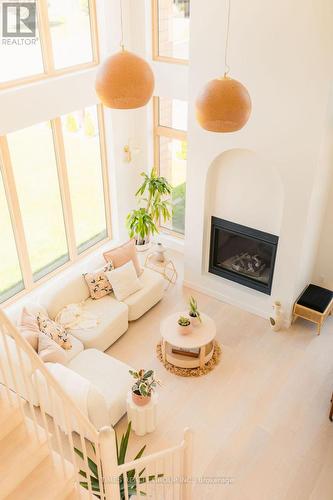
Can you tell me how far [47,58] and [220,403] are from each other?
5.02 meters

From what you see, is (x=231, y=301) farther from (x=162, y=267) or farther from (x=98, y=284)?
(x=98, y=284)

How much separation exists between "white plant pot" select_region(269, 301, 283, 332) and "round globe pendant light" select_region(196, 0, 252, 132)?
4160 millimetres

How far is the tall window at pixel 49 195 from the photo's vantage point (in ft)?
21.9

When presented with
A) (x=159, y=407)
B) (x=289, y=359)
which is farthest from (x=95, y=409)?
(x=289, y=359)

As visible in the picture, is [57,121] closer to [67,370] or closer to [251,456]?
[67,370]

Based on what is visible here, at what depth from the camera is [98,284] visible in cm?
703

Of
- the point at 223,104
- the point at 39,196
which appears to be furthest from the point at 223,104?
the point at 39,196

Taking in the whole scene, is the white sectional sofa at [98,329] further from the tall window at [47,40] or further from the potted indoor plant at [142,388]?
the tall window at [47,40]

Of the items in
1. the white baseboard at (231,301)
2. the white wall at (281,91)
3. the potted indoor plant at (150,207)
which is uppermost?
the white wall at (281,91)

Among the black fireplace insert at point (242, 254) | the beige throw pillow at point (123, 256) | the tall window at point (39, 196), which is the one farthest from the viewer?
the beige throw pillow at point (123, 256)

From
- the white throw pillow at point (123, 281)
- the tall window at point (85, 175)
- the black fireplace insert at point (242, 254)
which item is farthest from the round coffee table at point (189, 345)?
the tall window at point (85, 175)

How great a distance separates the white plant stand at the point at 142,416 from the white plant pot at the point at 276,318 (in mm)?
2285

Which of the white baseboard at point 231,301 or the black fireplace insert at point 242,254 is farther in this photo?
the white baseboard at point 231,301

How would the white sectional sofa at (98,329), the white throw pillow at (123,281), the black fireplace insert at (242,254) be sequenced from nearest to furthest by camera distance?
the white sectional sofa at (98,329) → the black fireplace insert at (242,254) → the white throw pillow at (123,281)
